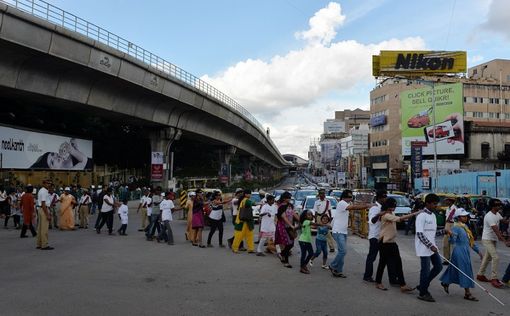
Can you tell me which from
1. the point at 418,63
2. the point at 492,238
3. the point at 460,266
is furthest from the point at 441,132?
the point at 460,266

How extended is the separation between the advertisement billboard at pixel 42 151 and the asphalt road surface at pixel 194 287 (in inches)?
768

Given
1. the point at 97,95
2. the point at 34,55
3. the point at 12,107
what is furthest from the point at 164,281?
the point at 12,107

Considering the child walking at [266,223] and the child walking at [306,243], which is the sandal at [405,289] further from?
the child walking at [266,223]

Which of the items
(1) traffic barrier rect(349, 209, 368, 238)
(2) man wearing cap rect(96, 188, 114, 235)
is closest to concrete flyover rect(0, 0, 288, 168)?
(2) man wearing cap rect(96, 188, 114, 235)

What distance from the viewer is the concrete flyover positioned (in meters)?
17.6

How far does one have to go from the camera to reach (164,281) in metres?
8.09

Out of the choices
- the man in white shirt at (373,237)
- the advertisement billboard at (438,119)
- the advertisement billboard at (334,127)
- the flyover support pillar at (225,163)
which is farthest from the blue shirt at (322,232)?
the advertisement billboard at (334,127)

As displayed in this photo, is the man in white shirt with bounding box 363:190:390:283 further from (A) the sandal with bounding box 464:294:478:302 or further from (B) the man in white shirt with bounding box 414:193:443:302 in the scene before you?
(A) the sandal with bounding box 464:294:478:302

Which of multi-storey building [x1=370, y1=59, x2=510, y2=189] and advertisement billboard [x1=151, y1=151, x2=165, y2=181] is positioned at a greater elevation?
multi-storey building [x1=370, y1=59, x2=510, y2=189]

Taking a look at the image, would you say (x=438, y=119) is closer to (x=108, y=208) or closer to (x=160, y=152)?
(x=160, y=152)

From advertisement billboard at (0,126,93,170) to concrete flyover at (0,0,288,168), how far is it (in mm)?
7280

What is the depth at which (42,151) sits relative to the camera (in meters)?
31.9

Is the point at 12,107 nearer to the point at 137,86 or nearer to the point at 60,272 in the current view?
the point at 137,86

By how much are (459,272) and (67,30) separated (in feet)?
58.7
